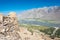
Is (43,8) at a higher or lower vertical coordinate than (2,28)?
higher

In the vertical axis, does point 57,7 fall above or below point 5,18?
above

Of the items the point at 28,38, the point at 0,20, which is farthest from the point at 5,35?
the point at 28,38

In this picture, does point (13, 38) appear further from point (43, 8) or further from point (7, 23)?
point (43, 8)

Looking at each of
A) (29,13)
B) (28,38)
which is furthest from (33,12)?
(28,38)

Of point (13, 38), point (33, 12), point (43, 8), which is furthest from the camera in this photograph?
point (43, 8)

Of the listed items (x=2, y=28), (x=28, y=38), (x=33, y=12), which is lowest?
(x=28, y=38)

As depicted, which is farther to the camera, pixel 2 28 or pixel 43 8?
pixel 43 8

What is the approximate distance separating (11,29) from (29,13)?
119 m

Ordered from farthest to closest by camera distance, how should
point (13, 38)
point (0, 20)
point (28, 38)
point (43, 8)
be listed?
point (43, 8)
point (28, 38)
point (0, 20)
point (13, 38)

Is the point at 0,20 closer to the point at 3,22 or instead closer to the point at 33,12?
the point at 3,22

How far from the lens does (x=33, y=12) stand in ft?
430

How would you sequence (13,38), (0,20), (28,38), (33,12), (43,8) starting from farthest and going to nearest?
(43,8)
(33,12)
(28,38)
(0,20)
(13,38)

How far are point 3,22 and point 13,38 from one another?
5.48ft

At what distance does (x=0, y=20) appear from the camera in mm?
13344
